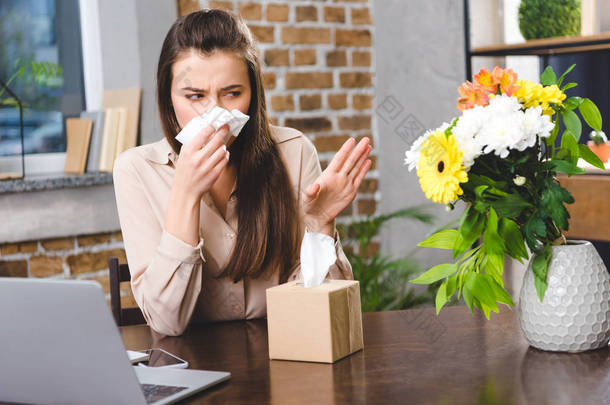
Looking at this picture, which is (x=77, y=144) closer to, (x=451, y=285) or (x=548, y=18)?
(x=548, y=18)

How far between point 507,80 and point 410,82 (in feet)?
6.95

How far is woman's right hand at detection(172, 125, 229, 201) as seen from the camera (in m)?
1.44

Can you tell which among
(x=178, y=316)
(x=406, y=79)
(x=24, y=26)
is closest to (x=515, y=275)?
(x=406, y=79)

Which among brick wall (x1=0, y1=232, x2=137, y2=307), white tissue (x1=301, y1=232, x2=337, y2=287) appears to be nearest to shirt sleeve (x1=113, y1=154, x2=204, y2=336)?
white tissue (x1=301, y1=232, x2=337, y2=287)

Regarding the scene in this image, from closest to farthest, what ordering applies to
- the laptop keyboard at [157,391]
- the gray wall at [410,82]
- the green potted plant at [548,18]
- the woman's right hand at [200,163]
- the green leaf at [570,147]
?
the laptop keyboard at [157,391]
the green leaf at [570,147]
the woman's right hand at [200,163]
the green potted plant at [548,18]
the gray wall at [410,82]

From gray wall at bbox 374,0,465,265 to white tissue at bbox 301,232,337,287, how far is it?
204 centimetres

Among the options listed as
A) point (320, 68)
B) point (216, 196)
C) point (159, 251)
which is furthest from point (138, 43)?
point (159, 251)

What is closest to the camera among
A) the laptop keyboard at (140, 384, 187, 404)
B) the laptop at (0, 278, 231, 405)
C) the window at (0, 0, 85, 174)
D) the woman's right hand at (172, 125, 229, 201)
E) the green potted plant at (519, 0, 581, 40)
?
the laptop at (0, 278, 231, 405)

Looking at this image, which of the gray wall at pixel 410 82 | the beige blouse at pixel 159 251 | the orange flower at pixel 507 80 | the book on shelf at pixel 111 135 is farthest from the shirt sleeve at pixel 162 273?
the gray wall at pixel 410 82

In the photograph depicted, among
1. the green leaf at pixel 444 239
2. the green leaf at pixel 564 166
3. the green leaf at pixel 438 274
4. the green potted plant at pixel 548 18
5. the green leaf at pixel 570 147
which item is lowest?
the green leaf at pixel 438 274

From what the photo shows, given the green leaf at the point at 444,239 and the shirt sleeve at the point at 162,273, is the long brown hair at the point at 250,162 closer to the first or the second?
the shirt sleeve at the point at 162,273

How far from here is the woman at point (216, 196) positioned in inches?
57.3

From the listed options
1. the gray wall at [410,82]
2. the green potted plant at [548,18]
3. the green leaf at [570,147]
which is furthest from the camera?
the gray wall at [410,82]

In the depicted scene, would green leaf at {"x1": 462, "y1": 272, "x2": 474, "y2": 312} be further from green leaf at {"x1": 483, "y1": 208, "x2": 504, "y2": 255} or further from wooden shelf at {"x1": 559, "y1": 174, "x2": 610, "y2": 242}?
wooden shelf at {"x1": 559, "y1": 174, "x2": 610, "y2": 242}
